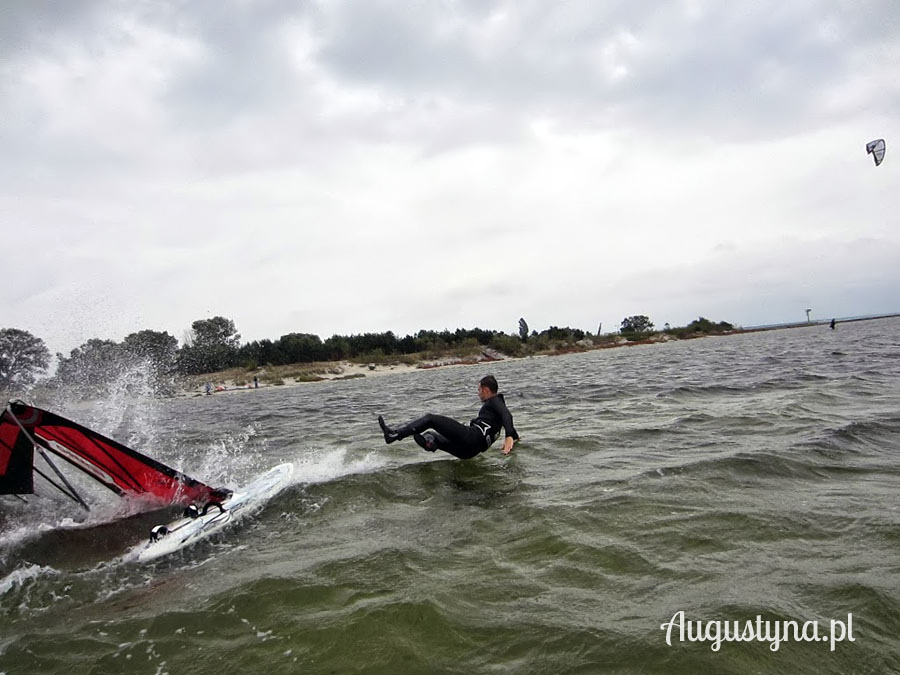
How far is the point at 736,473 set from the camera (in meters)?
6.39

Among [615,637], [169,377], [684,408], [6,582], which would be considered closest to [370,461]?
[6,582]

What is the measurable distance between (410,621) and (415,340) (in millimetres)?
65255

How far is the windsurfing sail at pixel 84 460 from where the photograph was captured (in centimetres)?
619

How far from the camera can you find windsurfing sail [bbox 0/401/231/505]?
6.19 metres

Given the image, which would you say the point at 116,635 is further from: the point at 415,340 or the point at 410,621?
the point at 415,340

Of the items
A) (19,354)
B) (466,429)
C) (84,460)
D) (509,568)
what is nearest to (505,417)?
(466,429)

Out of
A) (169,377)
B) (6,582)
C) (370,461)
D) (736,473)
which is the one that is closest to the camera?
(6,582)

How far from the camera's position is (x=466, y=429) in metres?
8.23

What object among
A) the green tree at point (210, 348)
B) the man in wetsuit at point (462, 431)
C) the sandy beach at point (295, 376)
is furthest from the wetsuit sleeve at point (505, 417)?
the green tree at point (210, 348)

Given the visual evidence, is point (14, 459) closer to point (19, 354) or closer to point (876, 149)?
point (876, 149)

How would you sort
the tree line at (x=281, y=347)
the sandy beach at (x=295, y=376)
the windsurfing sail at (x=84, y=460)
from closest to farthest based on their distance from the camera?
the windsurfing sail at (x=84, y=460), the sandy beach at (x=295, y=376), the tree line at (x=281, y=347)

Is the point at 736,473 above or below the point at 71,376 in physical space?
below

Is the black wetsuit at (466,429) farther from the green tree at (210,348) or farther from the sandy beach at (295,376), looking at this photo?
the green tree at (210,348)

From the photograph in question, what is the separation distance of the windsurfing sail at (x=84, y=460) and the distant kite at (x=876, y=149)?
16947 mm
